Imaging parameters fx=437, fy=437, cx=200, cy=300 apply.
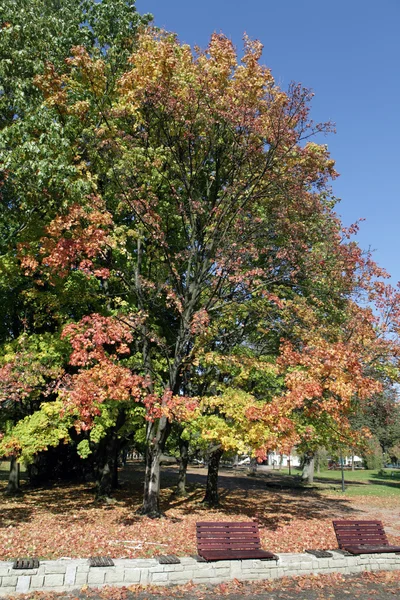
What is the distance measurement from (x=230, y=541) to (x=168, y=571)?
4.98 feet

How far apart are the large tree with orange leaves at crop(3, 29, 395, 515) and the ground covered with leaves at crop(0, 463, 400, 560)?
1787 mm

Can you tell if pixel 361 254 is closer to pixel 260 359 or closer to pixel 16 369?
pixel 260 359

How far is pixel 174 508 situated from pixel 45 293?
9.49m

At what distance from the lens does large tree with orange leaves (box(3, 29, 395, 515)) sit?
43.9ft

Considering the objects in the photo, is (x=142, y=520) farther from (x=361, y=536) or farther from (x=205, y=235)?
(x=205, y=235)

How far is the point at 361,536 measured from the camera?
9.97 m

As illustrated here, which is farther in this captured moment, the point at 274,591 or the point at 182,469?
the point at 182,469

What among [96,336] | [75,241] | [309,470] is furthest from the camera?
[309,470]

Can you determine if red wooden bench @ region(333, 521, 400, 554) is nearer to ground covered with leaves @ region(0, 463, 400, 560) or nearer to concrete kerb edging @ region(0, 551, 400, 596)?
concrete kerb edging @ region(0, 551, 400, 596)

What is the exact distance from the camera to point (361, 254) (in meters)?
18.0

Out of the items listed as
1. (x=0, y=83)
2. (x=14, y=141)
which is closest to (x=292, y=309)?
(x=14, y=141)

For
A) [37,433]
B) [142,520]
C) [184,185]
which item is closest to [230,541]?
[142,520]

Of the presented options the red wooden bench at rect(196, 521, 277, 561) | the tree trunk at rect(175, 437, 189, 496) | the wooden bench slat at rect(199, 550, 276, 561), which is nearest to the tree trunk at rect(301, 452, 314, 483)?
the tree trunk at rect(175, 437, 189, 496)

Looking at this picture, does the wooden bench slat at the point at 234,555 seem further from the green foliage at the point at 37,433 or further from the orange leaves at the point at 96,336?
the green foliage at the point at 37,433
